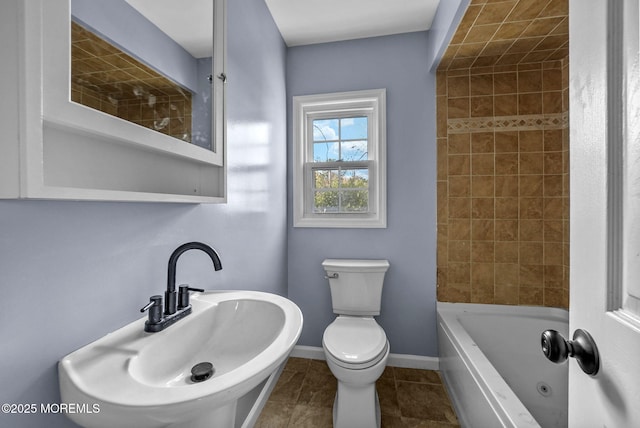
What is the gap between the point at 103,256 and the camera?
0.73 meters

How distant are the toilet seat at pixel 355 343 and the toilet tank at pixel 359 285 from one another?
15cm

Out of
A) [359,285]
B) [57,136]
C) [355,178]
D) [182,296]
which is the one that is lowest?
[359,285]

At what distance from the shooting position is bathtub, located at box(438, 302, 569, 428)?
117 cm

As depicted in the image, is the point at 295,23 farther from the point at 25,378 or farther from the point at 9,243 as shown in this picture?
the point at 25,378

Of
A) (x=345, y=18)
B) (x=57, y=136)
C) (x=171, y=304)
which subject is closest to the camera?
(x=57, y=136)

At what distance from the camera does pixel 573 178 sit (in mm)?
538

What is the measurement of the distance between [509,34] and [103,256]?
2210 millimetres

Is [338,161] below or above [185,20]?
below

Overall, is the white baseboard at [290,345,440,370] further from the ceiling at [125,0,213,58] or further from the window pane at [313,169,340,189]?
the ceiling at [125,0,213,58]

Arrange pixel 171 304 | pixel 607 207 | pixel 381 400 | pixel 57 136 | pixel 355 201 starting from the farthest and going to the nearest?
pixel 355 201
pixel 381 400
pixel 171 304
pixel 57 136
pixel 607 207

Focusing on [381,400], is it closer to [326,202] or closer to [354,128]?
[326,202]

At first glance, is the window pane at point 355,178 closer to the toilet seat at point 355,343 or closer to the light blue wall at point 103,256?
the light blue wall at point 103,256

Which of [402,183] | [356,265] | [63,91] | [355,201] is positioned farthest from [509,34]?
[63,91]

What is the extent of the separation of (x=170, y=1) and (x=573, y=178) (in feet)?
3.86
